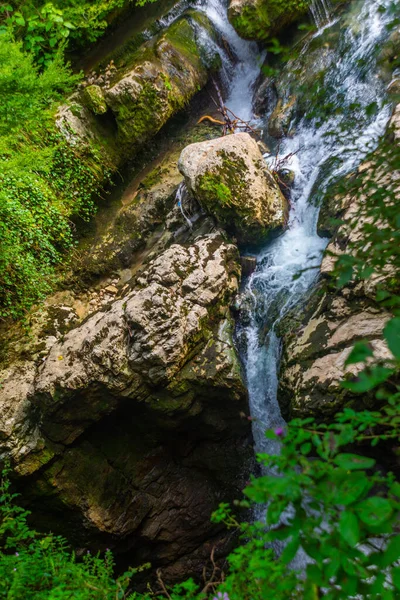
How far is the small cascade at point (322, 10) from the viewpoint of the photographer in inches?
245

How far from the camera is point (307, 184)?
553 centimetres

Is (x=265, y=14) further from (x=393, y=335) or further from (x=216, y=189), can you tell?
(x=393, y=335)

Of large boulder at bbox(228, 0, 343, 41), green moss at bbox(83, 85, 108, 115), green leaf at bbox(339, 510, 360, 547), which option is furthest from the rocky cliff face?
green moss at bbox(83, 85, 108, 115)

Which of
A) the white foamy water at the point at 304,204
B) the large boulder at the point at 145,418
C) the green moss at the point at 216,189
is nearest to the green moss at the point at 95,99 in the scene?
the green moss at the point at 216,189

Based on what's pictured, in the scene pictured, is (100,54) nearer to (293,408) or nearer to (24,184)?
(24,184)

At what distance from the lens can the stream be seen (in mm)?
4617

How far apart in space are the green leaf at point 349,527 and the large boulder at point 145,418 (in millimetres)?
3352

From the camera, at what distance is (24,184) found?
4.64 m

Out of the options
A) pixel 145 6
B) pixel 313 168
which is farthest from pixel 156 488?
pixel 145 6

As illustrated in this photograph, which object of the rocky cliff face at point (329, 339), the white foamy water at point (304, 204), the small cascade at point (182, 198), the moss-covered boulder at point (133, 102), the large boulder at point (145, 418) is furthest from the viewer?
the moss-covered boulder at point (133, 102)

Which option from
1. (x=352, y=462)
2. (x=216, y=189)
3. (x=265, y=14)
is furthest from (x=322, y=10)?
(x=352, y=462)

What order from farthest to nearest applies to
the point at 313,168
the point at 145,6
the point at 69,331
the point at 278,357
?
the point at 145,6, the point at 313,168, the point at 69,331, the point at 278,357

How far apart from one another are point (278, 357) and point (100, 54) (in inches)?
274

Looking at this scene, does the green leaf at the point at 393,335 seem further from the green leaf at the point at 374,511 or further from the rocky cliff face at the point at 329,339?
the rocky cliff face at the point at 329,339
